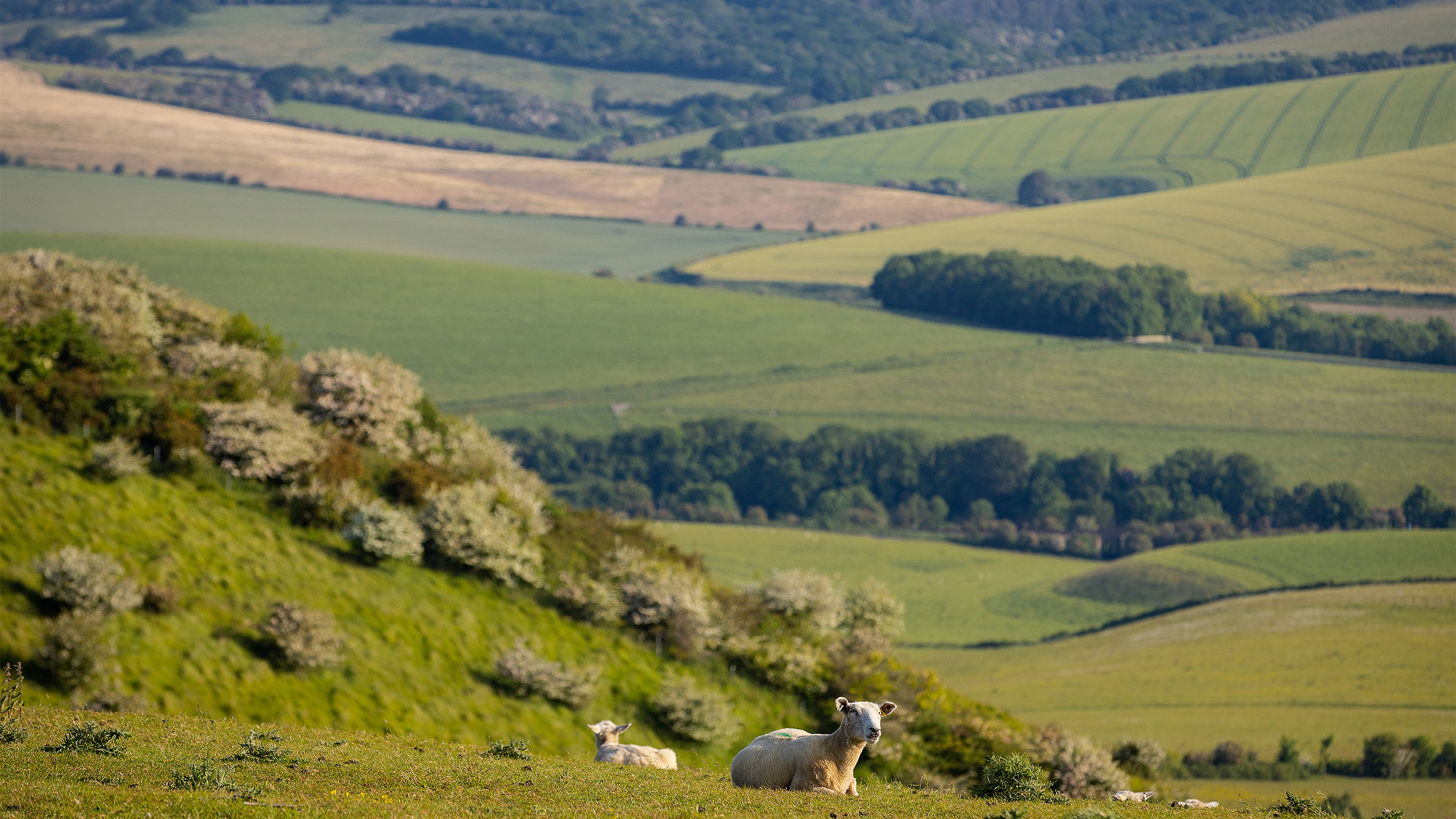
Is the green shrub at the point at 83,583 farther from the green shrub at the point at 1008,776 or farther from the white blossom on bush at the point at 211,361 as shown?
the green shrub at the point at 1008,776

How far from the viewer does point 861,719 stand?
19406 mm

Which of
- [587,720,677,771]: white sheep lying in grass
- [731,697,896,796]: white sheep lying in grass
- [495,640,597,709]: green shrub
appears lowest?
[495,640,597,709]: green shrub

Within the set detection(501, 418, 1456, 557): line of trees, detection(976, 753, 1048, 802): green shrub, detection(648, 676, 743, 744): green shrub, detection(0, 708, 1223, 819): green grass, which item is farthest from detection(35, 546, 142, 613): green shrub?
detection(501, 418, 1456, 557): line of trees

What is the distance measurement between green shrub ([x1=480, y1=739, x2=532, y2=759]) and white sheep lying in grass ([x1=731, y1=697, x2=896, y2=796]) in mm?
3926

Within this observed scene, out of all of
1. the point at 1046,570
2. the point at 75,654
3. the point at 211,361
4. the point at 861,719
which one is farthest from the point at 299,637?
the point at 1046,570

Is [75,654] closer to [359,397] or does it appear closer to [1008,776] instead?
[1008,776]

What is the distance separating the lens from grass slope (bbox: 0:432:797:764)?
110ft

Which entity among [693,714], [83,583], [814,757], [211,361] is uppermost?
[814,757]

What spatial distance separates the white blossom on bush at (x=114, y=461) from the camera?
39375 millimetres

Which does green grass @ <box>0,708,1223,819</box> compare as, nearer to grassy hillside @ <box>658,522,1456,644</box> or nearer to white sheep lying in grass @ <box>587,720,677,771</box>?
white sheep lying in grass @ <box>587,720,677,771</box>

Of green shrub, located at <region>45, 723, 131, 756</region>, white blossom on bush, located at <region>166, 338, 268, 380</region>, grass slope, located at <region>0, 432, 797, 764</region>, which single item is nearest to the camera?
green shrub, located at <region>45, 723, 131, 756</region>

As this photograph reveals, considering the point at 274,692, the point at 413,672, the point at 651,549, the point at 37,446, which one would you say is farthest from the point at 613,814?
the point at 651,549

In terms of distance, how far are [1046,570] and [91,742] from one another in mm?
128697

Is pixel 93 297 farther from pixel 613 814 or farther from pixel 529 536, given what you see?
pixel 613 814
